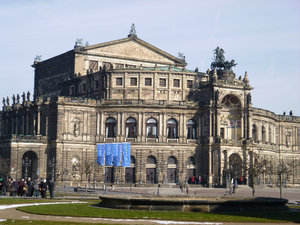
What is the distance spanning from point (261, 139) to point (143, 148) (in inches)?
949

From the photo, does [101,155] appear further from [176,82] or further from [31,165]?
[176,82]

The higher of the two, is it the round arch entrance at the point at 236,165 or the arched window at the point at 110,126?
the arched window at the point at 110,126

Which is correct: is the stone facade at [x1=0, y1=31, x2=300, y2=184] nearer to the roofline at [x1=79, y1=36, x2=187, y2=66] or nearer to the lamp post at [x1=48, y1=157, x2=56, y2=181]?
the lamp post at [x1=48, y1=157, x2=56, y2=181]

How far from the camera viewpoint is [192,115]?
101750mm

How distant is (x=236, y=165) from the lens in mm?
86812

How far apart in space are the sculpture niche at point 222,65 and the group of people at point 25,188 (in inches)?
Answer: 2184

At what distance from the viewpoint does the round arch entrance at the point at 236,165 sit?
83000mm

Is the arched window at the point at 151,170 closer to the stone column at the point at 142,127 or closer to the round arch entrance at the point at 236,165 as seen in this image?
the stone column at the point at 142,127

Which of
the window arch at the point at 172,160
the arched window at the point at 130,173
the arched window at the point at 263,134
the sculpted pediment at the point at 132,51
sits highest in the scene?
the sculpted pediment at the point at 132,51

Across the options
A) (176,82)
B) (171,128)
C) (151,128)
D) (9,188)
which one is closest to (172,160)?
(171,128)

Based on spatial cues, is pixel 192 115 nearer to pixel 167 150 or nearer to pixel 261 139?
pixel 167 150

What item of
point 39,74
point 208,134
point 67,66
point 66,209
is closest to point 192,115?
point 208,134

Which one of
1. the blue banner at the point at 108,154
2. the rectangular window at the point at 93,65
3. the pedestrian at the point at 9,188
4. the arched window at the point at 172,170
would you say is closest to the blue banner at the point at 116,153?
the blue banner at the point at 108,154

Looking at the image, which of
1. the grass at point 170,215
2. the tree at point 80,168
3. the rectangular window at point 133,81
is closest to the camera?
the grass at point 170,215
